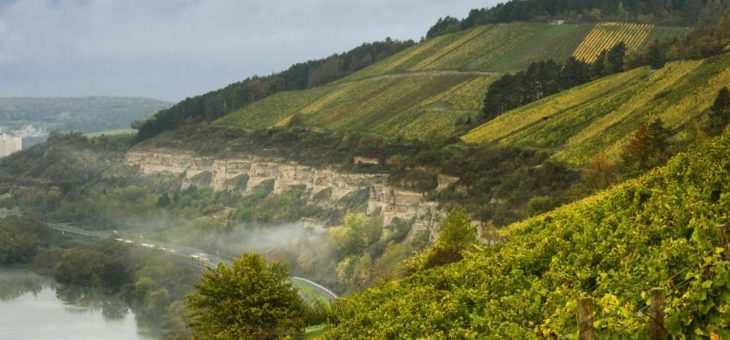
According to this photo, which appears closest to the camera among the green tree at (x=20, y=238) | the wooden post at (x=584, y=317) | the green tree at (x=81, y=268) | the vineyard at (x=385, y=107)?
the wooden post at (x=584, y=317)

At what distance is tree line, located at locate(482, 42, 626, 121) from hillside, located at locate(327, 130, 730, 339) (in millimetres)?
45765

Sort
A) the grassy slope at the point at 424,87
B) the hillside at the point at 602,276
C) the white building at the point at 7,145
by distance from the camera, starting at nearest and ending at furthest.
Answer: the hillside at the point at 602,276 < the grassy slope at the point at 424,87 < the white building at the point at 7,145

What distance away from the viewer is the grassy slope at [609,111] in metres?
43.4

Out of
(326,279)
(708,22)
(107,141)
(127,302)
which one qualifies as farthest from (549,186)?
(107,141)

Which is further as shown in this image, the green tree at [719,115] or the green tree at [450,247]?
the green tree at [719,115]

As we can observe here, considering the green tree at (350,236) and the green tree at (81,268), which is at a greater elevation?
the green tree at (350,236)

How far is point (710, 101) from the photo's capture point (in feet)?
136

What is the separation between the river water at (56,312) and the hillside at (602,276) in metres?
43.6

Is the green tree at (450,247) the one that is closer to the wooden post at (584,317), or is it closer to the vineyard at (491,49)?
the wooden post at (584,317)

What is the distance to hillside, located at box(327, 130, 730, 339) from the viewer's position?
308 inches

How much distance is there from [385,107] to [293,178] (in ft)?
43.9

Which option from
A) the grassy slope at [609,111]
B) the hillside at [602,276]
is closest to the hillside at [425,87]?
the grassy slope at [609,111]

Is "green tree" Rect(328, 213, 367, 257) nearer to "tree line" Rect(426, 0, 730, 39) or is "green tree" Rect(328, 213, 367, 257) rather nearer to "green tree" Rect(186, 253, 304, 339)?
"green tree" Rect(186, 253, 304, 339)

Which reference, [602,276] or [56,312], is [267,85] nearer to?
Answer: [56,312]
